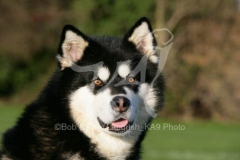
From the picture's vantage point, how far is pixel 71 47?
497 cm

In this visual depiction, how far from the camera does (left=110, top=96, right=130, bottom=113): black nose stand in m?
4.86

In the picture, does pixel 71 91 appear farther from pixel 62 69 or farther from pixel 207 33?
pixel 207 33

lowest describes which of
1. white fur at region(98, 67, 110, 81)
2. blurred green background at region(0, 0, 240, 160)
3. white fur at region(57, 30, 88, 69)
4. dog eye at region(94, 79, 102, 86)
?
dog eye at region(94, 79, 102, 86)

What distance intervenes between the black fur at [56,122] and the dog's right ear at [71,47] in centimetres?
2

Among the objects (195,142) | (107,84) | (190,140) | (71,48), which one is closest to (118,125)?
(107,84)

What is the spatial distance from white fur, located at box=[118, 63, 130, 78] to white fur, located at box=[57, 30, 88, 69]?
368 millimetres

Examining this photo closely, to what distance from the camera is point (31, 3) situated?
1300 inches

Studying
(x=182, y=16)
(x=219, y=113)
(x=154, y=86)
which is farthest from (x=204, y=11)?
(x=154, y=86)

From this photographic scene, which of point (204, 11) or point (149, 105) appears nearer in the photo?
point (149, 105)

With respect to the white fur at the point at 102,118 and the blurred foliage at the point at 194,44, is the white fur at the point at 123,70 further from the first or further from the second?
the blurred foliage at the point at 194,44

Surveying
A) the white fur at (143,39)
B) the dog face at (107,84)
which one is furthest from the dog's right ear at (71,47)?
the white fur at (143,39)

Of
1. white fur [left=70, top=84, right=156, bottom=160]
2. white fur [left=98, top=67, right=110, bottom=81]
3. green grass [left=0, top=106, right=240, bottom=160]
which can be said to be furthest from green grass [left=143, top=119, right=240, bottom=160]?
white fur [left=98, top=67, right=110, bottom=81]

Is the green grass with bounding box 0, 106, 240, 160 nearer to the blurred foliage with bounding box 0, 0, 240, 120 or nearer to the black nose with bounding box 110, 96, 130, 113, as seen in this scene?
the blurred foliage with bounding box 0, 0, 240, 120

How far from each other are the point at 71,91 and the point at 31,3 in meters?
29.0
